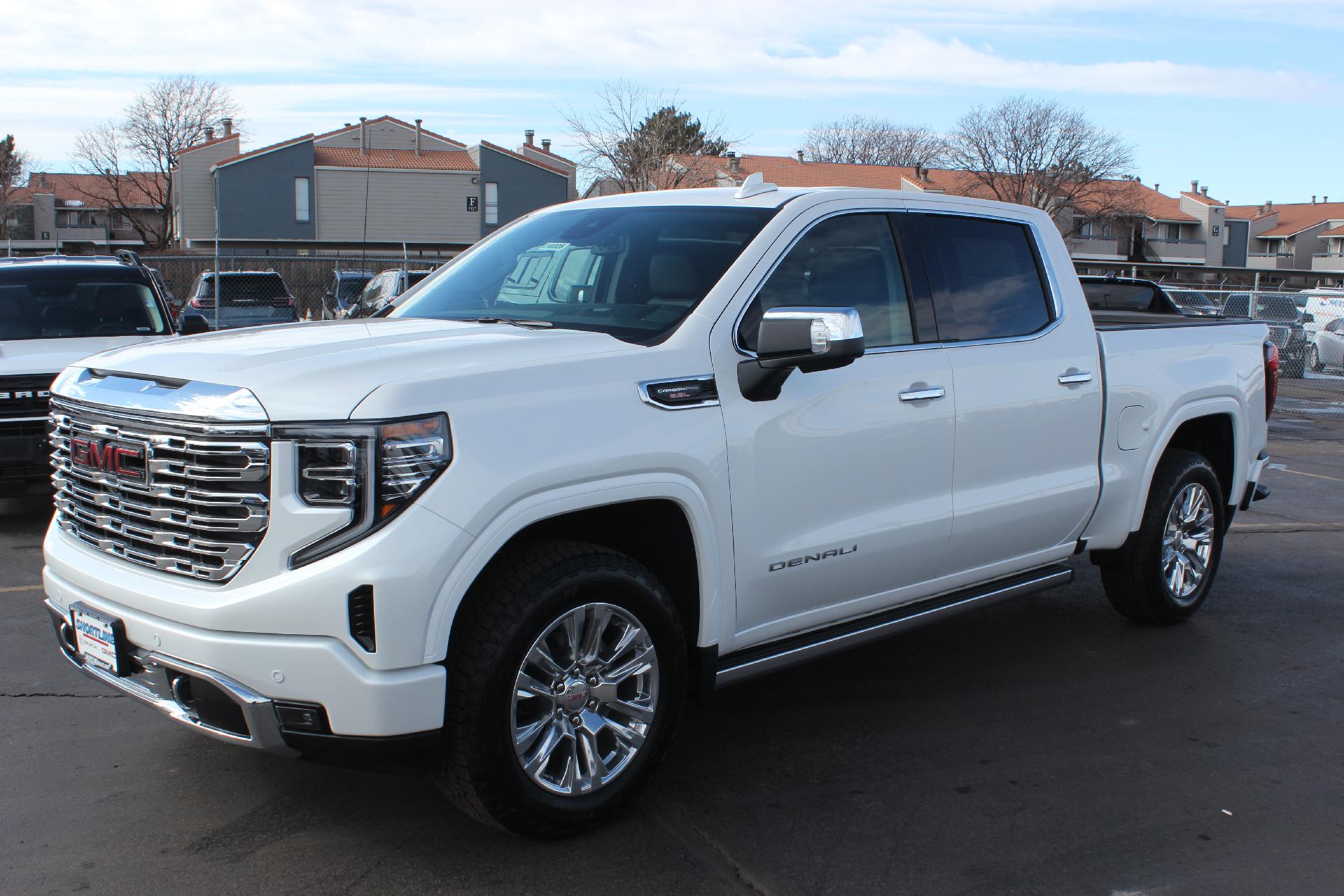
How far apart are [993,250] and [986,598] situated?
147cm

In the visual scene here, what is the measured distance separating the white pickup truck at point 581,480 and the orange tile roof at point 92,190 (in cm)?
7214

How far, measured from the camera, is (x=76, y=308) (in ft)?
30.4

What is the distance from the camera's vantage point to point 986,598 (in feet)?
16.5

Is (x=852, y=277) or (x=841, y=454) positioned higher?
(x=852, y=277)

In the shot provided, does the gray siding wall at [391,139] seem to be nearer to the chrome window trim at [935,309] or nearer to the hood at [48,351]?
the hood at [48,351]

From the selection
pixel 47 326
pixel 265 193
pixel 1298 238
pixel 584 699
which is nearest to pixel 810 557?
pixel 584 699

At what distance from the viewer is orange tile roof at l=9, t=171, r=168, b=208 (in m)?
72.0

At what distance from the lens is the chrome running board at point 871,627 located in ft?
13.5

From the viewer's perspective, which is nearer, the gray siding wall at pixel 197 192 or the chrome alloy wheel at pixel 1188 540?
the chrome alloy wheel at pixel 1188 540

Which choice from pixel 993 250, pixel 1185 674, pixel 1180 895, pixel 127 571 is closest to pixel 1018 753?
pixel 1180 895

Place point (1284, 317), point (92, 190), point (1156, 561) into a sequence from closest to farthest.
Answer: point (1156, 561)
point (1284, 317)
point (92, 190)

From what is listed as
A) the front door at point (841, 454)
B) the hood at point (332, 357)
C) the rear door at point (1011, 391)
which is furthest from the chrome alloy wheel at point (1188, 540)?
the hood at point (332, 357)

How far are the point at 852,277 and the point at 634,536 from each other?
1.32 m

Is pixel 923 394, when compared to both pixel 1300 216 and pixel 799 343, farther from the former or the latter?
pixel 1300 216
